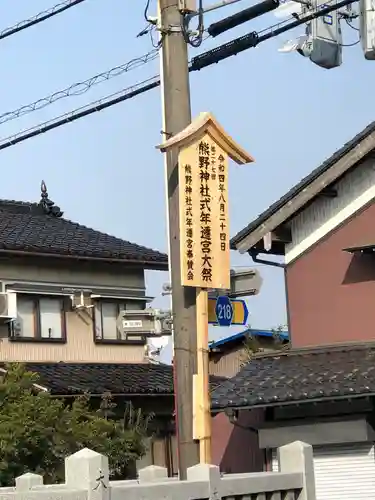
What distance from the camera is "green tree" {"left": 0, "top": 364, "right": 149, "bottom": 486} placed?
17.4m

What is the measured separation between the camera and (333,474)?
17047 millimetres

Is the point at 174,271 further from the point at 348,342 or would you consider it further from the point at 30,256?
the point at 30,256

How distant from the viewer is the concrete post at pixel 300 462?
1084 centimetres

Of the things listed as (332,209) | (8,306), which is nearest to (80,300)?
(8,306)

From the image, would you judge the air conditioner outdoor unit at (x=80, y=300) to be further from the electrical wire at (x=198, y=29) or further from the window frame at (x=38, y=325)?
the electrical wire at (x=198, y=29)

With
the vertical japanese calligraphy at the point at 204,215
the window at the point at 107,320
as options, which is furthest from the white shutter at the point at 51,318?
the vertical japanese calligraphy at the point at 204,215

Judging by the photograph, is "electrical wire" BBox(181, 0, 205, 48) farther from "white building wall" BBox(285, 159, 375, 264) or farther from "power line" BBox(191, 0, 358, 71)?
"white building wall" BBox(285, 159, 375, 264)

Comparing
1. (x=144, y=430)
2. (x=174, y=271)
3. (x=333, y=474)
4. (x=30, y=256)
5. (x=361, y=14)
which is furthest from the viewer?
(x=30, y=256)

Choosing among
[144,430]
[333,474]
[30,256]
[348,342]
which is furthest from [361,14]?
[30,256]

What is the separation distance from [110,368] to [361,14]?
14193 millimetres

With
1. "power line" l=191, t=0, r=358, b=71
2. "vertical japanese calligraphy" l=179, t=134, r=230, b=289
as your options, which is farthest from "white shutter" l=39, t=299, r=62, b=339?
"vertical japanese calligraphy" l=179, t=134, r=230, b=289

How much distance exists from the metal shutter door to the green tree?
4157 mm

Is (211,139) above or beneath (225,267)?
above

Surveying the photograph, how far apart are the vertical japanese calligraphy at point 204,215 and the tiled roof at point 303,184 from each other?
7775 mm
